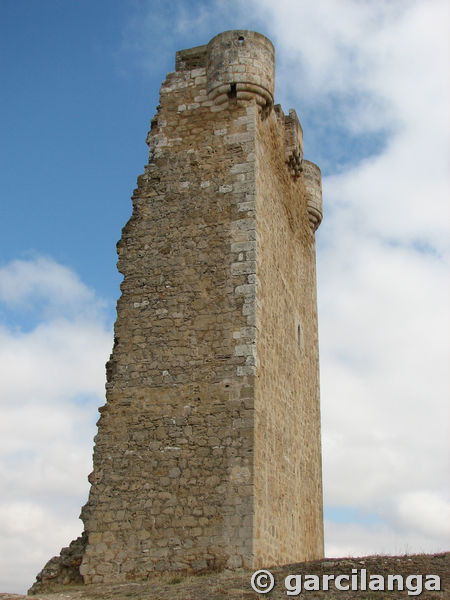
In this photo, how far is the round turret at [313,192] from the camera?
15.8 m

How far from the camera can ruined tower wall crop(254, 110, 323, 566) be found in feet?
33.2

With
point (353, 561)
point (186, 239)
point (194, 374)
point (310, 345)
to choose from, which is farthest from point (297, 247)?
point (353, 561)

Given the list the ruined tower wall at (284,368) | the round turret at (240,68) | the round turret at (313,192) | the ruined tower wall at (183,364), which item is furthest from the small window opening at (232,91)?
the round turret at (313,192)

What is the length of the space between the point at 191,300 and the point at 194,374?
1126mm

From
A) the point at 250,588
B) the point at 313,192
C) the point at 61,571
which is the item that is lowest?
the point at 250,588

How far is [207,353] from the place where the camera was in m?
10.1

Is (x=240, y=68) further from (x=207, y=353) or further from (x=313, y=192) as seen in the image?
(x=313, y=192)

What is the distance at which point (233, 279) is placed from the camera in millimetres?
10422

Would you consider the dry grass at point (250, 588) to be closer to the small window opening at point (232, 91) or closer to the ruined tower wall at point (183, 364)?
the ruined tower wall at point (183, 364)

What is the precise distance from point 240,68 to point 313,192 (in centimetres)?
488

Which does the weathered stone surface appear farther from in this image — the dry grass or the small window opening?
the small window opening

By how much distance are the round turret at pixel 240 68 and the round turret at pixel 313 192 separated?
13.5 feet

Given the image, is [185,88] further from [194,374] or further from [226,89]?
[194,374]

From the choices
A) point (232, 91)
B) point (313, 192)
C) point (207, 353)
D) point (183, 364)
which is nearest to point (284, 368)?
point (207, 353)
